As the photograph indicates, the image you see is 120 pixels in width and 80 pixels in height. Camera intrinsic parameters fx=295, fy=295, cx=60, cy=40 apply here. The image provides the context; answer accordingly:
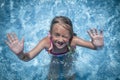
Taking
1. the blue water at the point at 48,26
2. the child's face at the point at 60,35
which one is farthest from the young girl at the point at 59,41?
the blue water at the point at 48,26

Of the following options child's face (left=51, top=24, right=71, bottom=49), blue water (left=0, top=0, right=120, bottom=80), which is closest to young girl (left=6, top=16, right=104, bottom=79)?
child's face (left=51, top=24, right=71, bottom=49)

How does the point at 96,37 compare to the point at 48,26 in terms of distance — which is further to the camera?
the point at 48,26

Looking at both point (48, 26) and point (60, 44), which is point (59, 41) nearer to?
point (60, 44)

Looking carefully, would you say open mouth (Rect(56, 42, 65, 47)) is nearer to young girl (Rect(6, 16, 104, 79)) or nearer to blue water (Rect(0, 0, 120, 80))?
young girl (Rect(6, 16, 104, 79))

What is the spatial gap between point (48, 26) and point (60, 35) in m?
1.70

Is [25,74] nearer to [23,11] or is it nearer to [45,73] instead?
[45,73]

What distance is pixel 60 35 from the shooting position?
364 cm

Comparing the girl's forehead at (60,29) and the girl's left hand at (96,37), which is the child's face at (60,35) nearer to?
the girl's forehead at (60,29)

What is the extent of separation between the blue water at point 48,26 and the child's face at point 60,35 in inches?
46.3

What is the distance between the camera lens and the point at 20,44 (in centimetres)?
334

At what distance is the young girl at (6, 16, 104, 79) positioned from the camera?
336cm

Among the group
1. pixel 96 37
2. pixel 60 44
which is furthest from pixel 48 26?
pixel 96 37

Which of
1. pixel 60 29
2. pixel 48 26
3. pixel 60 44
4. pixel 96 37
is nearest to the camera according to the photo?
pixel 96 37

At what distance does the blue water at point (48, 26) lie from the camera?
4.93 metres
